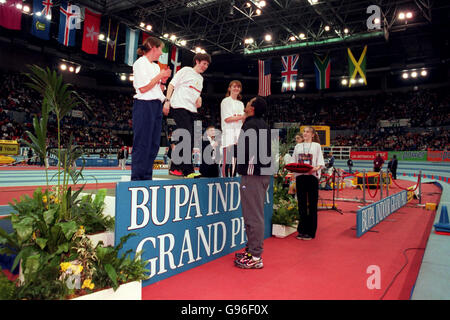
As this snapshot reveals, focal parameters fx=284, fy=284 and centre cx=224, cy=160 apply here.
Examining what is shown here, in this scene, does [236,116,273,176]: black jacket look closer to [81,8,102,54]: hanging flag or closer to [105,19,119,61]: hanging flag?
[81,8,102,54]: hanging flag

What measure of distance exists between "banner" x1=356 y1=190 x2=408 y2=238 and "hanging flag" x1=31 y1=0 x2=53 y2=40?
44.8ft

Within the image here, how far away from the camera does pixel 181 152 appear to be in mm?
3893

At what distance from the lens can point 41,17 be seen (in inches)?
461

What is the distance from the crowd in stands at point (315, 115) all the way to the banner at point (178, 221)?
21.0 m

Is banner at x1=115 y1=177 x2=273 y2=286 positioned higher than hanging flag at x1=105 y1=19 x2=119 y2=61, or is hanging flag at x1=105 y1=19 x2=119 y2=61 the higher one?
hanging flag at x1=105 y1=19 x2=119 y2=61

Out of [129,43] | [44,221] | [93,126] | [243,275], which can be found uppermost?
[129,43]

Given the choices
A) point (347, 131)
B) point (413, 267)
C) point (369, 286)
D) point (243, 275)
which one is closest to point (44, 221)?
point (243, 275)

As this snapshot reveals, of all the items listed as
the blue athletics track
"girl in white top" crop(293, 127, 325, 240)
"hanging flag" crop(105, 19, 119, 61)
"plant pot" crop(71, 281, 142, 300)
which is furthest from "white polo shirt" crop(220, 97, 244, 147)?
"hanging flag" crop(105, 19, 119, 61)

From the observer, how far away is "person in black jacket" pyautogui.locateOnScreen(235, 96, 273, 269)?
315 centimetres

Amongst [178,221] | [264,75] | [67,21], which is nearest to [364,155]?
[264,75]
